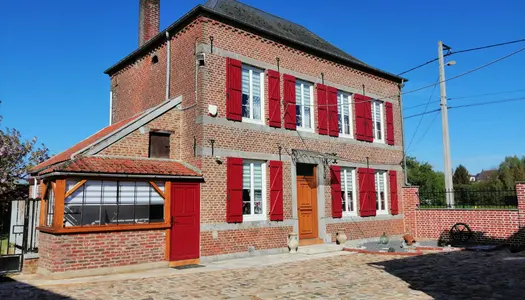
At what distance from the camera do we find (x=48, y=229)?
362 inches

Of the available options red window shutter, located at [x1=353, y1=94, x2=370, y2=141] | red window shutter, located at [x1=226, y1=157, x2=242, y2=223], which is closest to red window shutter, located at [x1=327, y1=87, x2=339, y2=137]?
red window shutter, located at [x1=353, y1=94, x2=370, y2=141]

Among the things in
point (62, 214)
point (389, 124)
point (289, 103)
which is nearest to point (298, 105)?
point (289, 103)

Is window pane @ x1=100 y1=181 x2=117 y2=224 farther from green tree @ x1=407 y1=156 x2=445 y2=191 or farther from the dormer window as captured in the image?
green tree @ x1=407 y1=156 x2=445 y2=191

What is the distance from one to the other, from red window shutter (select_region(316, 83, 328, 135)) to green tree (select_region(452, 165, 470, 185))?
37.9 m

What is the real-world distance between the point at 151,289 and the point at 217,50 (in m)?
7.37

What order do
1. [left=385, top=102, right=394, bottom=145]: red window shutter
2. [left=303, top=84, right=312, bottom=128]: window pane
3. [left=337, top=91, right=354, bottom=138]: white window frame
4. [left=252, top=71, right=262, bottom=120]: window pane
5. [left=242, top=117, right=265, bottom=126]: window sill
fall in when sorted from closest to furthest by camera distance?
[left=242, top=117, right=265, bottom=126]: window sill < [left=252, top=71, right=262, bottom=120]: window pane < [left=303, top=84, right=312, bottom=128]: window pane < [left=337, top=91, right=354, bottom=138]: white window frame < [left=385, top=102, right=394, bottom=145]: red window shutter

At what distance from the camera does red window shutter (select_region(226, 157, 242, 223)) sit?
11602 mm

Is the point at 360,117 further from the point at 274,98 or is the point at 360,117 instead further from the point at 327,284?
the point at 327,284

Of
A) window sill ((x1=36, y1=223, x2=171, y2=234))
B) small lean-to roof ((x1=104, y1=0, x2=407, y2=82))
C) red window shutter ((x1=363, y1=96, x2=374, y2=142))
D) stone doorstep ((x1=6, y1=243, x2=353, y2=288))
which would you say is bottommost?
stone doorstep ((x1=6, y1=243, x2=353, y2=288))

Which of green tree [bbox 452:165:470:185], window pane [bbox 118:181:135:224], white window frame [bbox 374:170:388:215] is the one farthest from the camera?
green tree [bbox 452:165:470:185]

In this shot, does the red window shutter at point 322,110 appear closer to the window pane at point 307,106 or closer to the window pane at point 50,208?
the window pane at point 307,106

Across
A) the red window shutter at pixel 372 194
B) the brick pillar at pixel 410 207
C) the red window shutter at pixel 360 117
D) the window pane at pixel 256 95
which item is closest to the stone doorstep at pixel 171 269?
the red window shutter at pixel 372 194

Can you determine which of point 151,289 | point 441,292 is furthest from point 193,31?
point 441,292

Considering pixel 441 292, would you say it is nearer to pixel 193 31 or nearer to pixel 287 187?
pixel 287 187
